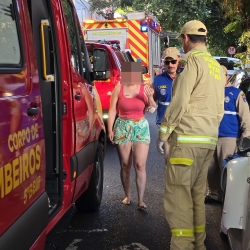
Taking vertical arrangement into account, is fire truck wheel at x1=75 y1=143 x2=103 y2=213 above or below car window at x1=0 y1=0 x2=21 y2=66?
below

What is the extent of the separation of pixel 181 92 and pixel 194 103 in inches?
6.4

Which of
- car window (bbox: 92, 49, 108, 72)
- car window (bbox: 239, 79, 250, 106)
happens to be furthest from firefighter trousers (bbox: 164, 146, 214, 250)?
car window (bbox: 239, 79, 250, 106)

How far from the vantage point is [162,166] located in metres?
7.20

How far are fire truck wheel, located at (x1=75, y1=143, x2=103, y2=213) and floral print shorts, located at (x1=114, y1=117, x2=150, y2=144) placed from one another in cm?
28

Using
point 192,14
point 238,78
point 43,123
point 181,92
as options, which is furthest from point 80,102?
point 192,14

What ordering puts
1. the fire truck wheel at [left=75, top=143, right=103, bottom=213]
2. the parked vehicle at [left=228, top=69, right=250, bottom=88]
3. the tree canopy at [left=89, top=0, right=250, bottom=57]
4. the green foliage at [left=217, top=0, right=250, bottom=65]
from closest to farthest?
the fire truck wheel at [left=75, top=143, right=103, bottom=213] < the parked vehicle at [left=228, top=69, right=250, bottom=88] < the green foliage at [left=217, top=0, right=250, bottom=65] < the tree canopy at [left=89, top=0, right=250, bottom=57]

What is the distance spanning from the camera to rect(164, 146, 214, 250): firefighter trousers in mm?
3434

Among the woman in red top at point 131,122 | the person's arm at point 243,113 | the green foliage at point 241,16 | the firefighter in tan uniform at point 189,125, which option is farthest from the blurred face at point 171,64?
the green foliage at point 241,16

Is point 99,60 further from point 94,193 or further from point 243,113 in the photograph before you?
point 243,113

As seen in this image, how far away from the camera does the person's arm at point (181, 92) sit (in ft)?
10.9

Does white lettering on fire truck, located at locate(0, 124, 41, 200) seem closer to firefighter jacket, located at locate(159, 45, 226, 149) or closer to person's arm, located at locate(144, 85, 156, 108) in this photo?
firefighter jacket, located at locate(159, 45, 226, 149)

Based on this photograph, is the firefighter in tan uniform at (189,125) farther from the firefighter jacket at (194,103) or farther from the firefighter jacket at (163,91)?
the firefighter jacket at (163,91)

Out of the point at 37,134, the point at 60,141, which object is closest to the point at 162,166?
the point at 60,141

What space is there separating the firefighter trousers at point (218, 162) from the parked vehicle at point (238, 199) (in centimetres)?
108
